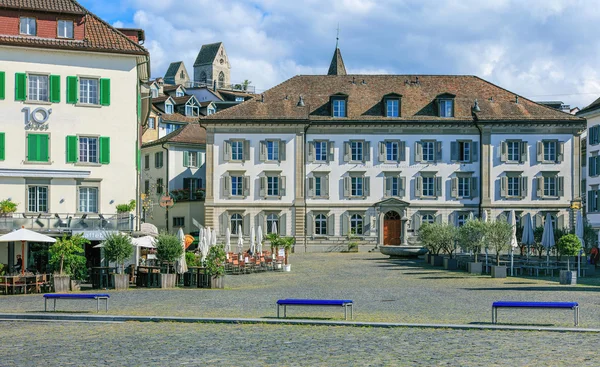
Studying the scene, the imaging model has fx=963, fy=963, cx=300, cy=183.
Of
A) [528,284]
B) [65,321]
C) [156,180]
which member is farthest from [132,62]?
[156,180]

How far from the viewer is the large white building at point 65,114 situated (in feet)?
140

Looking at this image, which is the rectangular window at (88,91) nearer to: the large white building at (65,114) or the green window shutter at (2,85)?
the large white building at (65,114)

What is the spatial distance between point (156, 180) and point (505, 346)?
60.4m

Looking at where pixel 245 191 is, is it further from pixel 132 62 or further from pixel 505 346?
pixel 505 346

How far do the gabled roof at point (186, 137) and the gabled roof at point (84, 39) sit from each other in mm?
27624

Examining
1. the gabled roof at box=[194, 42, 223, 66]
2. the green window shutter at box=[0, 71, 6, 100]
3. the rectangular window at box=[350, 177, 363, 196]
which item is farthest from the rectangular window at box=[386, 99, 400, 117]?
the gabled roof at box=[194, 42, 223, 66]

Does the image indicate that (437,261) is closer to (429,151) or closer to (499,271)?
(499,271)

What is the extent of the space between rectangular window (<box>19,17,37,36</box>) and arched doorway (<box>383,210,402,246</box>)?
1187 inches

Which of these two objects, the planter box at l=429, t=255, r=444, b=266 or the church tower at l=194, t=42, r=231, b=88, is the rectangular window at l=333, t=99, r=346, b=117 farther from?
the church tower at l=194, t=42, r=231, b=88

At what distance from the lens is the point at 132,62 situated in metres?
44.4

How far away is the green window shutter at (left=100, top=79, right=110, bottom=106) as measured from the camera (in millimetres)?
43875

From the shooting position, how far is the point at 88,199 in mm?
43844

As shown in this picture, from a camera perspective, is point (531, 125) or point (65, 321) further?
point (531, 125)

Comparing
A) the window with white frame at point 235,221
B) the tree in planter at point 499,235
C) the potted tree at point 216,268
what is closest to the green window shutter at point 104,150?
the potted tree at point 216,268
